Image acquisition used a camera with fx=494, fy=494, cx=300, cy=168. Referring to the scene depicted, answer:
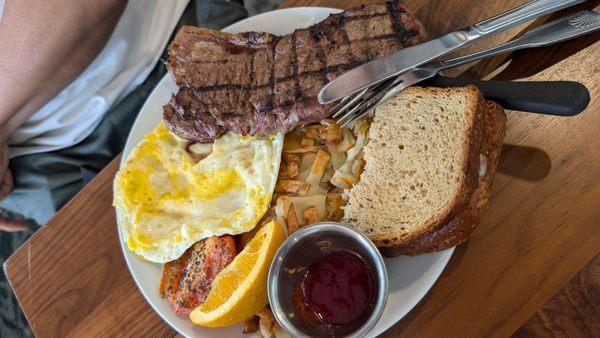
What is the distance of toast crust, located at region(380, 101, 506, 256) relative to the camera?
1512 millimetres

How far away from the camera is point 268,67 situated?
1.77 metres

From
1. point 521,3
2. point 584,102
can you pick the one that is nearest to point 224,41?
point 521,3

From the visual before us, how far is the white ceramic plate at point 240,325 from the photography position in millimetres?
1607

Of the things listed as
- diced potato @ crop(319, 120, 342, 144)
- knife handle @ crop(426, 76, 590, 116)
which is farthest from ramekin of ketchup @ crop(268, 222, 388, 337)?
knife handle @ crop(426, 76, 590, 116)

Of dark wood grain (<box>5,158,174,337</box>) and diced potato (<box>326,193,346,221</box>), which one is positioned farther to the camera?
dark wood grain (<box>5,158,174,337</box>)

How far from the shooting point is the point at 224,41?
182cm

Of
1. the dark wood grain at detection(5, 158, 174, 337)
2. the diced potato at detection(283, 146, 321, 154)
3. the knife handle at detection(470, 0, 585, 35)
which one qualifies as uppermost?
the knife handle at detection(470, 0, 585, 35)

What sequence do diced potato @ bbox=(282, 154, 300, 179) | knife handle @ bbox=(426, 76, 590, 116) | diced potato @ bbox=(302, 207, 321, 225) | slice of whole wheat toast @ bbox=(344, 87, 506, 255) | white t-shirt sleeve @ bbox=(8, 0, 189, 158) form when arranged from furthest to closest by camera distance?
white t-shirt sleeve @ bbox=(8, 0, 189, 158) < diced potato @ bbox=(282, 154, 300, 179) < diced potato @ bbox=(302, 207, 321, 225) < slice of whole wheat toast @ bbox=(344, 87, 506, 255) < knife handle @ bbox=(426, 76, 590, 116)

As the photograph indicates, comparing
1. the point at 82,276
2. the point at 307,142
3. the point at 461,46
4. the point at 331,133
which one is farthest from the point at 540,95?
the point at 82,276

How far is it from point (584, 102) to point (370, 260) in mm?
766

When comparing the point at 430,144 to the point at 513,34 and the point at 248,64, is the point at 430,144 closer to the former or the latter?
the point at 513,34

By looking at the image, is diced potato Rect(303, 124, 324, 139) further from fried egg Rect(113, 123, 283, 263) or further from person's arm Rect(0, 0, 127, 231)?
person's arm Rect(0, 0, 127, 231)

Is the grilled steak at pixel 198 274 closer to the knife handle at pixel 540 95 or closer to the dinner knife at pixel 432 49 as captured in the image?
the dinner knife at pixel 432 49

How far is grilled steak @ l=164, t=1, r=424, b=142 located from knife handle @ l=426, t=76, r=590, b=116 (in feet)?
1.03
